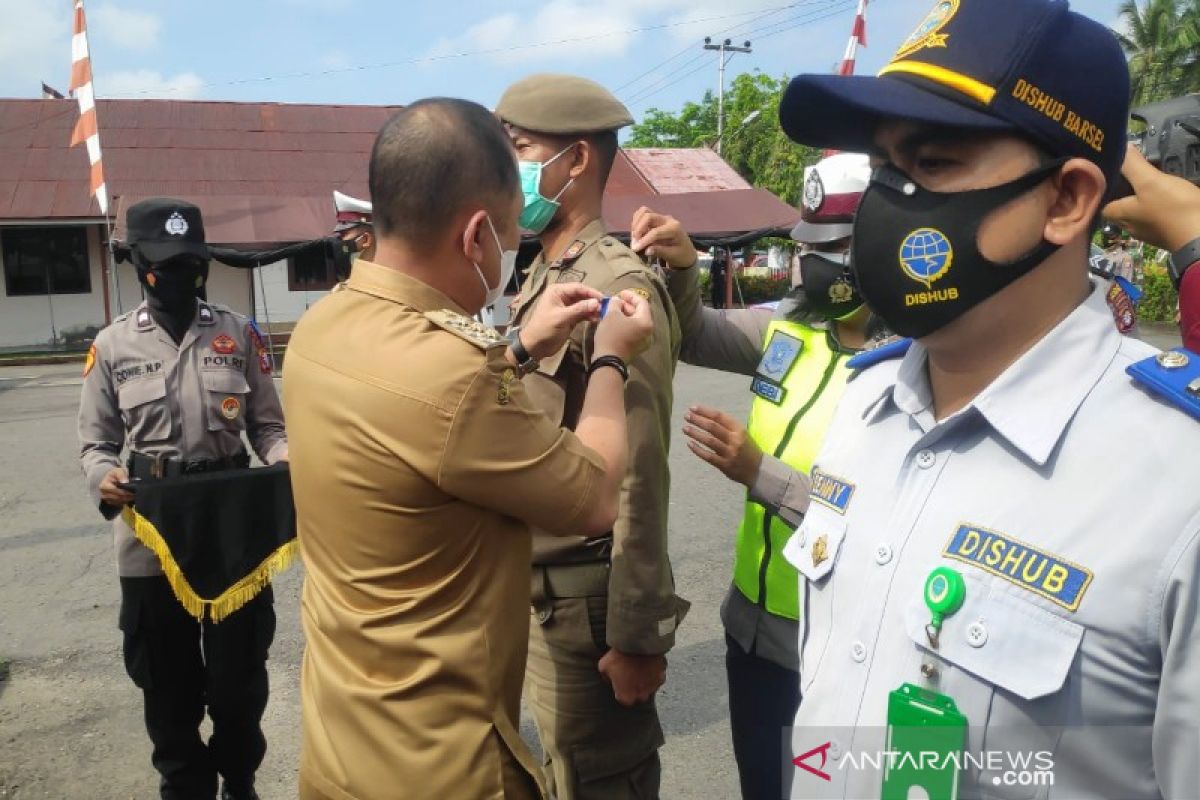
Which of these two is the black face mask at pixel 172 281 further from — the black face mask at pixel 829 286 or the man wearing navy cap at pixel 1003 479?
the man wearing navy cap at pixel 1003 479

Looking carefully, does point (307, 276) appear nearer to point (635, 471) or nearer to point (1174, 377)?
point (635, 471)

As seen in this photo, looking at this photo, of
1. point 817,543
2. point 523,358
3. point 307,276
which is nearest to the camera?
point 817,543

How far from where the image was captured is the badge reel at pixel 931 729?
1.07 metres

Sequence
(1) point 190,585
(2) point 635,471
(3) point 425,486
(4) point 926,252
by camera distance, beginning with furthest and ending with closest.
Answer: (1) point 190,585
(2) point 635,471
(3) point 425,486
(4) point 926,252

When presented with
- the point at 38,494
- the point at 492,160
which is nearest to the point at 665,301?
the point at 492,160

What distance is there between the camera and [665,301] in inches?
89.5

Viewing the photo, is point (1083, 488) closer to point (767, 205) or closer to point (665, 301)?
point (665, 301)

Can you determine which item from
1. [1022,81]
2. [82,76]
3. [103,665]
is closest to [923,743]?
[1022,81]

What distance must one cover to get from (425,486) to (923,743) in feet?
2.70

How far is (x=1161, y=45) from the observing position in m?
38.2

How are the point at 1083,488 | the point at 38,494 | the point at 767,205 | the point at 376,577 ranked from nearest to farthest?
the point at 1083,488, the point at 376,577, the point at 38,494, the point at 767,205

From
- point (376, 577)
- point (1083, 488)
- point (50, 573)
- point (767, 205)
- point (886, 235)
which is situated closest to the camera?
point (1083, 488)

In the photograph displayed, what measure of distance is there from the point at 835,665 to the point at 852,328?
3.67 ft

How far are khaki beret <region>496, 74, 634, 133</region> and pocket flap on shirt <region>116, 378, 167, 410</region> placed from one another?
4.81ft
